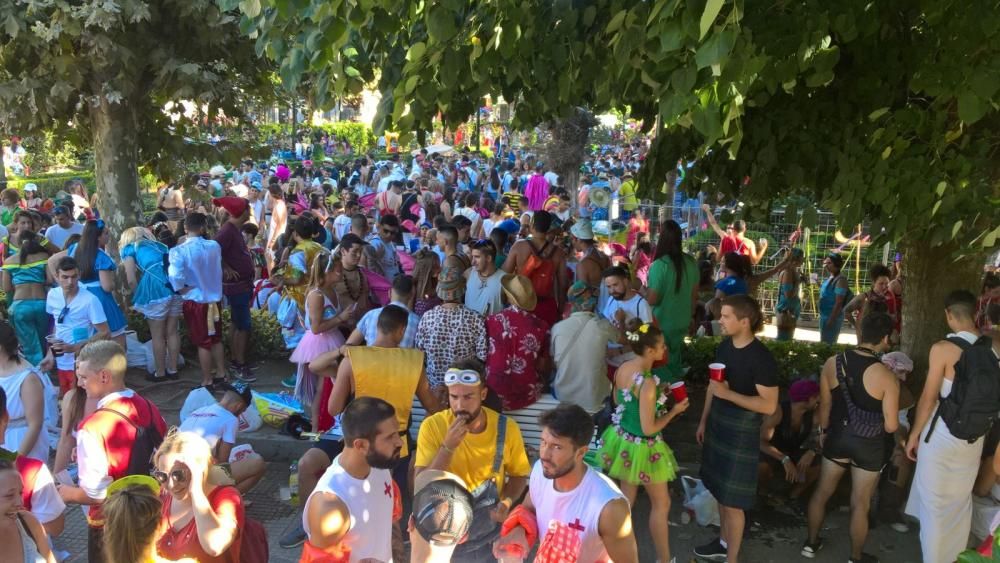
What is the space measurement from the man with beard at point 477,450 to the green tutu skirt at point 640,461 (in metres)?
0.89

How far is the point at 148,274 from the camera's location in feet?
25.8

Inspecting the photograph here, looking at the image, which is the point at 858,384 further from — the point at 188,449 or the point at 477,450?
the point at 188,449

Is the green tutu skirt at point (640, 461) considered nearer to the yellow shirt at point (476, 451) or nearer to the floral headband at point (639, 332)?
the floral headband at point (639, 332)

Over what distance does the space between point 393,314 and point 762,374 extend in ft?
7.37

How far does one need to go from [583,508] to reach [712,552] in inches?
93.6

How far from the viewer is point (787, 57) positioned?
4.14m

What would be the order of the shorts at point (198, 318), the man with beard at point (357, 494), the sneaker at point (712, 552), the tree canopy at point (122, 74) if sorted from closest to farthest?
the man with beard at point (357, 494), the sneaker at point (712, 552), the tree canopy at point (122, 74), the shorts at point (198, 318)

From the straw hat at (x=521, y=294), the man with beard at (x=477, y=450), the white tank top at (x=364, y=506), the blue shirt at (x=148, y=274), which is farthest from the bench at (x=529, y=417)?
the blue shirt at (x=148, y=274)

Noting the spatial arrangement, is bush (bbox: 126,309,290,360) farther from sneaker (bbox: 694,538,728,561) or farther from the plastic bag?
sneaker (bbox: 694,538,728,561)

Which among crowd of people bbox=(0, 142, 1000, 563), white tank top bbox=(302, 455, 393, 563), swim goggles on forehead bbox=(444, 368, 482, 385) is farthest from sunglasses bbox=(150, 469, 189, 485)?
swim goggles on forehead bbox=(444, 368, 482, 385)

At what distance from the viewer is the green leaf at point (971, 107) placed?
12.8 feet

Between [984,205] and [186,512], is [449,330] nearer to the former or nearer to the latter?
[186,512]

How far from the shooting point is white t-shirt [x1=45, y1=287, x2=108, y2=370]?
6.58 metres

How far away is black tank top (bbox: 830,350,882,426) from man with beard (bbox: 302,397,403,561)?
9.78ft
